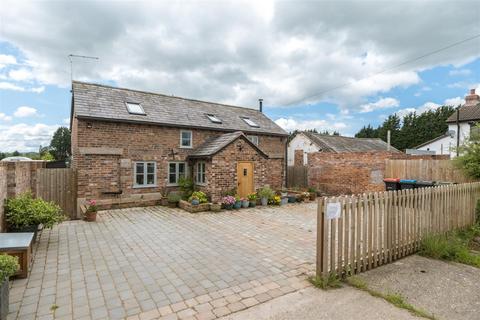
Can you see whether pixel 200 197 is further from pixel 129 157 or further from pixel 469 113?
pixel 469 113

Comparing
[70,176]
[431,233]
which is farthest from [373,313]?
[70,176]

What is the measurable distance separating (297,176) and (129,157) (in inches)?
432

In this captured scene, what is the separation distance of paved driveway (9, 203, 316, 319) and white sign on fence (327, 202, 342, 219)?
120 centimetres

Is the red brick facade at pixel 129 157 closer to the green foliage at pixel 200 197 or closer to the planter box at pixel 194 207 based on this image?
the green foliage at pixel 200 197

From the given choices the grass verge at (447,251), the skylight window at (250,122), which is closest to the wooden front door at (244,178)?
the skylight window at (250,122)

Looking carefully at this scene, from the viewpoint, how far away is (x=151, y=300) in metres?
3.80

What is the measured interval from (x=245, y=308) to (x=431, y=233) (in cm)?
494

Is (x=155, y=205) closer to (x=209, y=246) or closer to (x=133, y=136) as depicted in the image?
(x=133, y=136)

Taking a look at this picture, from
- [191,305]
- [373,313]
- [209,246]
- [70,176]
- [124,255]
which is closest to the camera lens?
[373,313]

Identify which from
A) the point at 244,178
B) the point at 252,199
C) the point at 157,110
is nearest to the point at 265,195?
the point at 252,199

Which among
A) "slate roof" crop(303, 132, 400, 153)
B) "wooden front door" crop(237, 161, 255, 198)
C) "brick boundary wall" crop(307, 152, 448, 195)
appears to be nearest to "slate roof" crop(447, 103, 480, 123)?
"slate roof" crop(303, 132, 400, 153)

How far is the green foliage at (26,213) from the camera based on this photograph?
6.28 meters

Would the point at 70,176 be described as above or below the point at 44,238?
above

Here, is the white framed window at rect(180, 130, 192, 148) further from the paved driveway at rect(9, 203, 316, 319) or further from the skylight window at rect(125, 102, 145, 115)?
the paved driveway at rect(9, 203, 316, 319)
